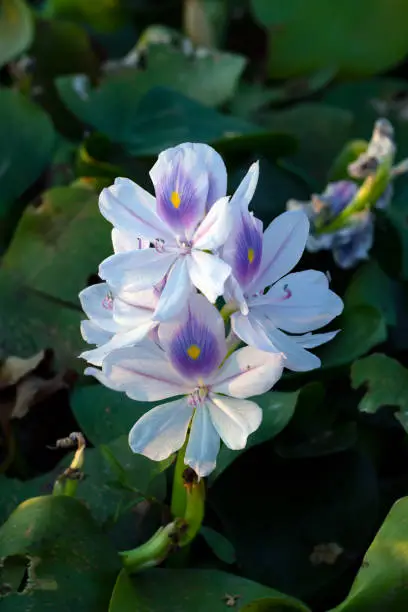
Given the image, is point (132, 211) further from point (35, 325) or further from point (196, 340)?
point (35, 325)

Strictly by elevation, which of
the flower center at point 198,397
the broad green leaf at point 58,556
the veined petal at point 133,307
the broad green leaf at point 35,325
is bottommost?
the broad green leaf at point 35,325

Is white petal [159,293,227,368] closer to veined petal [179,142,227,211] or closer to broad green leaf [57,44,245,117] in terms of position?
veined petal [179,142,227,211]

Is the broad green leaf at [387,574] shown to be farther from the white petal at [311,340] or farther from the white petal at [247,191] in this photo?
the white petal at [247,191]

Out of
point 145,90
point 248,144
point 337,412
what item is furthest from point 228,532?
point 145,90

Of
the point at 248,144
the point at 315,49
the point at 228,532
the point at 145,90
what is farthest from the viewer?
the point at 315,49

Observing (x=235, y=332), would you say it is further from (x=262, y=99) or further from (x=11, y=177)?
(x=262, y=99)

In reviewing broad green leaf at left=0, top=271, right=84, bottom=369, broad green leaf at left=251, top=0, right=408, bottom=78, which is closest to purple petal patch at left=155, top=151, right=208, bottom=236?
broad green leaf at left=0, top=271, right=84, bottom=369

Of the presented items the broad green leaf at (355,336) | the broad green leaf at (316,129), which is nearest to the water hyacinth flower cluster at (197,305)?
the broad green leaf at (355,336)

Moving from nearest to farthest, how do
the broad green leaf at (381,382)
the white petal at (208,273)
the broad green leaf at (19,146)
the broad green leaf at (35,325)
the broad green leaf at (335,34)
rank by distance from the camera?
the white petal at (208,273) < the broad green leaf at (381,382) < the broad green leaf at (35,325) < the broad green leaf at (19,146) < the broad green leaf at (335,34)
